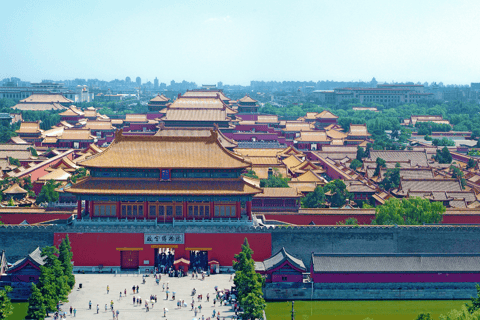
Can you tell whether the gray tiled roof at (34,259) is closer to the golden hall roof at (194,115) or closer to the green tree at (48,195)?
the green tree at (48,195)

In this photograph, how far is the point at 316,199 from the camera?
58.5m

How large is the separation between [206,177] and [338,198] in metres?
18.2

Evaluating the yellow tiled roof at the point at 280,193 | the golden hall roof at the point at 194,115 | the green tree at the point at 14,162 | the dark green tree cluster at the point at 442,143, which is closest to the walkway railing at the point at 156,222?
the yellow tiled roof at the point at 280,193

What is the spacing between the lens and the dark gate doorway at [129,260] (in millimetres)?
45875

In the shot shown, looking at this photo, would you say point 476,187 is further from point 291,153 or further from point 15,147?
point 15,147

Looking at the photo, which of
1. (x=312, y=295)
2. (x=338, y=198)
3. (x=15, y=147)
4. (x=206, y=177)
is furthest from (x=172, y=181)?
(x=15, y=147)

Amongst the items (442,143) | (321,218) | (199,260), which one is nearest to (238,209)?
(199,260)

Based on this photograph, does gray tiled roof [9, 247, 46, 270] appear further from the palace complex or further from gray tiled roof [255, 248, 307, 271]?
gray tiled roof [255, 248, 307, 271]

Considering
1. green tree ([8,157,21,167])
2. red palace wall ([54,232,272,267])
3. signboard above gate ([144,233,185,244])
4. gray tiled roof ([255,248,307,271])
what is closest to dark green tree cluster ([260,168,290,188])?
red palace wall ([54,232,272,267])

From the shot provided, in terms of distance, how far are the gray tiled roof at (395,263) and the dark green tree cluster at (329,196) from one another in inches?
623

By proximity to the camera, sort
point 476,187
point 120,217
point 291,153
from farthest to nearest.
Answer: point 291,153
point 476,187
point 120,217

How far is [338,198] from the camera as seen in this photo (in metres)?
59.9

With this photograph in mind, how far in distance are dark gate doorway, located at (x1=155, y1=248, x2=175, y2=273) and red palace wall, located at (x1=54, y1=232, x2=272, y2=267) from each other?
66 cm

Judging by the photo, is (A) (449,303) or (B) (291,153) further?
(B) (291,153)
